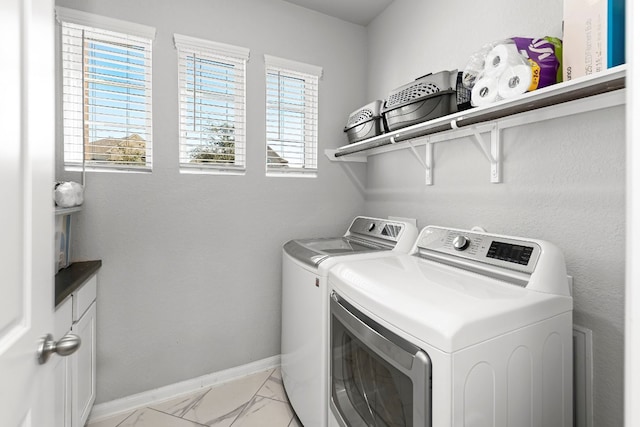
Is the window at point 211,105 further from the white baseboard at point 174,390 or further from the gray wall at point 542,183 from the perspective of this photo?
the white baseboard at point 174,390

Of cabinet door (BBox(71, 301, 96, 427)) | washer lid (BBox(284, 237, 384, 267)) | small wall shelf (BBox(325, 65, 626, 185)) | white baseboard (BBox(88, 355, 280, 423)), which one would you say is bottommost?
white baseboard (BBox(88, 355, 280, 423))

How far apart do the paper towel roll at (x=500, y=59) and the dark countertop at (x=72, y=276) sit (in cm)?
202

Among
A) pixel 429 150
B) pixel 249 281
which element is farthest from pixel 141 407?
pixel 429 150

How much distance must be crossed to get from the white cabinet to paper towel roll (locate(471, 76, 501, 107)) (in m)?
1.96

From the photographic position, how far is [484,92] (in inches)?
49.7

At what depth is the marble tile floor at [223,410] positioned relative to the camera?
1738mm

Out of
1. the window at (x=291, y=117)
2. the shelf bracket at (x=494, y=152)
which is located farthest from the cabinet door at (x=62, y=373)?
the shelf bracket at (x=494, y=152)

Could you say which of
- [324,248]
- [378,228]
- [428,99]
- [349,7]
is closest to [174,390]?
[324,248]

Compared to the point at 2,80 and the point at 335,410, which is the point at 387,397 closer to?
the point at 335,410

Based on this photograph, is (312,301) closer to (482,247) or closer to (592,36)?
(482,247)

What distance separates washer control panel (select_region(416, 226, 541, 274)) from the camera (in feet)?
3.69

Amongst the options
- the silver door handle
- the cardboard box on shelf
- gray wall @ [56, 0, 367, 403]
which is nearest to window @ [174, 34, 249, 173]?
gray wall @ [56, 0, 367, 403]

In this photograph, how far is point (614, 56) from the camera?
0.91 m

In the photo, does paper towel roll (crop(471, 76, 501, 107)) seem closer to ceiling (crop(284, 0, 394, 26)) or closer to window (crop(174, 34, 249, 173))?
ceiling (crop(284, 0, 394, 26))
